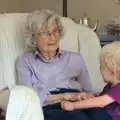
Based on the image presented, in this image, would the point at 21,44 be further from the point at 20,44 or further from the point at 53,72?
the point at 53,72

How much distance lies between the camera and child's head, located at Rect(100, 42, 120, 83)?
5.40 feet

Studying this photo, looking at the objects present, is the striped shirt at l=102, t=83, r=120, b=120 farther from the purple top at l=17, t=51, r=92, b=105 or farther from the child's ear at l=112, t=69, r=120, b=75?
the purple top at l=17, t=51, r=92, b=105

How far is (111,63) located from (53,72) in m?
Answer: 0.47

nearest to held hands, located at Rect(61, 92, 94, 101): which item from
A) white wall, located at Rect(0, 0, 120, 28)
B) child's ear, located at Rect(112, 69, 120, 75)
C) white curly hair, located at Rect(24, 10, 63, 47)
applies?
child's ear, located at Rect(112, 69, 120, 75)

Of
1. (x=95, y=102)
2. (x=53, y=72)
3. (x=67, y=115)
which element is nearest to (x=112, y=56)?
(x=95, y=102)

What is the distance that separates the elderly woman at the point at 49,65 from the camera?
198cm

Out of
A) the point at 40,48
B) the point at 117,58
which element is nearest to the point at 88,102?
the point at 117,58

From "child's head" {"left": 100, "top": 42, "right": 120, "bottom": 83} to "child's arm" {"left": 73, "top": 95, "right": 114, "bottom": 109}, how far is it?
10 centimetres

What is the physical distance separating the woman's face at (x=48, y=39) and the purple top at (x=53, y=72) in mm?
54

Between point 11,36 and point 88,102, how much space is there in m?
0.74

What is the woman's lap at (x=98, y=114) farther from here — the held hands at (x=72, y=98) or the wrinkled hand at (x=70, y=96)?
the wrinkled hand at (x=70, y=96)

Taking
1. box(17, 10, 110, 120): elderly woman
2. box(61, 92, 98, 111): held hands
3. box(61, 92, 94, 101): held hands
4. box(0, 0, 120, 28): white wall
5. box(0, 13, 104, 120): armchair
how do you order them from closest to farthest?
box(61, 92, 98, 111): held hands
box(61, 92, 94, 101): held hands
box(17, 10, 110, 120): elderly woman
box(0, 13, 104, 120): armchair
box(0, 0, 120, 28): white wall

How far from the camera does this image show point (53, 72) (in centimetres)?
203

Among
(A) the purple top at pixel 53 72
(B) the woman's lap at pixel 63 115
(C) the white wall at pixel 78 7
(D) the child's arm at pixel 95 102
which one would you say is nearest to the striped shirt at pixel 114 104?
(D) the child's arm at pixel 95 102
